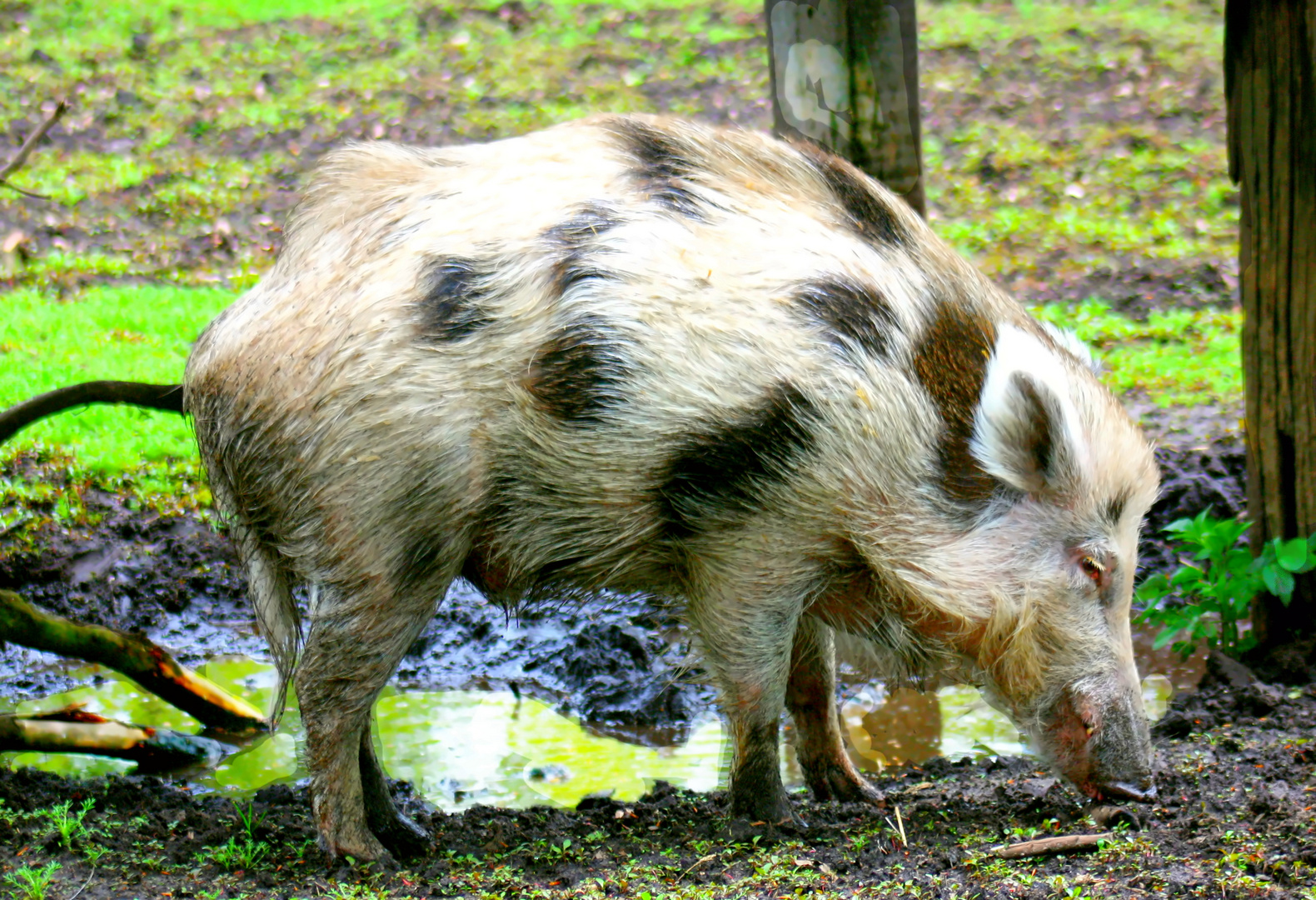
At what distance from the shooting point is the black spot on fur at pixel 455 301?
3650 millimetres

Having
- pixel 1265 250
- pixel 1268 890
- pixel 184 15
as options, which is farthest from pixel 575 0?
pixel 1268 890

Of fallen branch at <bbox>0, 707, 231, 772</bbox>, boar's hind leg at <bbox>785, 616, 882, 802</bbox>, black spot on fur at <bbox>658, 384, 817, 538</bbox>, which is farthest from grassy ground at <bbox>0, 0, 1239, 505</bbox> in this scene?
black spot on fur at <bbox>658, 384, 817, 538</bbox>

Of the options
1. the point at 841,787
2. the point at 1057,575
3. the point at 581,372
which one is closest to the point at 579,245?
the point at 581,372

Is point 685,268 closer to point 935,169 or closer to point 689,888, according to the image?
point 689,888

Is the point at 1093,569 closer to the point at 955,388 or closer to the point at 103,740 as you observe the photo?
the point at 955,388

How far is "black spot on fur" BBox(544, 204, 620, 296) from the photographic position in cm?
364

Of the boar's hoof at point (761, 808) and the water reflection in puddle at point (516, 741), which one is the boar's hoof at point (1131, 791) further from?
the water reflection in puddle at point (516, 741)

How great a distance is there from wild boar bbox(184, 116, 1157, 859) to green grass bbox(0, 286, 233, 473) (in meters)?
2.58

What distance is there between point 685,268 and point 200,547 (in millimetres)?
3102

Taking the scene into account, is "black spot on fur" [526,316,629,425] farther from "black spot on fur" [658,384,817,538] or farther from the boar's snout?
the boar's snout

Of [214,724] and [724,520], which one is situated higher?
[724,520]

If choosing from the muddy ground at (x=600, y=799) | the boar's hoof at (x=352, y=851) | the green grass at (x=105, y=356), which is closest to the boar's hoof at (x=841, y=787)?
the muddy ground at (x=600, y=799)

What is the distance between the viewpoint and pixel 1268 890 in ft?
10.0

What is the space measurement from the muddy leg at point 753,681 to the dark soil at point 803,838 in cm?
11
